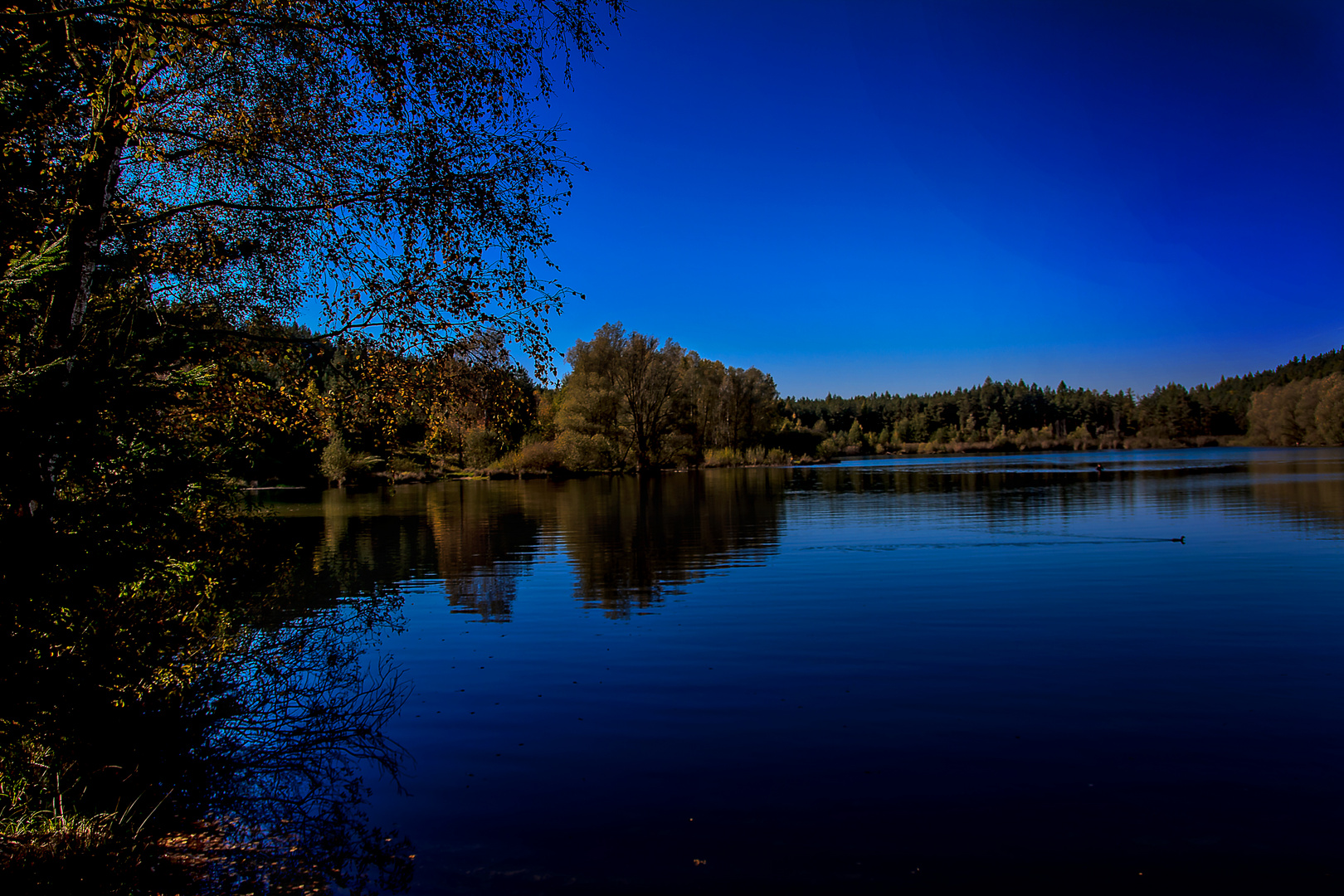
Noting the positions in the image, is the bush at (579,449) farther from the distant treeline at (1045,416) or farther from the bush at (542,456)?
the distant treeline at (1045,416)

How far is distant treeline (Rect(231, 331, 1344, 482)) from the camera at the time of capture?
8.00 metres

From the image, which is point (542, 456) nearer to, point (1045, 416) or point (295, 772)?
point (295, 772)

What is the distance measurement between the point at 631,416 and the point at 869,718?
68865 millimetres

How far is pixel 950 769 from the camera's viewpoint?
673 cm

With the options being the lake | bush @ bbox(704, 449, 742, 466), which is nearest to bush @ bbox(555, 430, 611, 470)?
bush @ bbox(704, 449, 742, 466)

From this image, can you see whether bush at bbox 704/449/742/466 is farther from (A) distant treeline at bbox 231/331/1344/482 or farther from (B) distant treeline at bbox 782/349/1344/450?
(B) distant treeline at bbox 782/349/1344/450

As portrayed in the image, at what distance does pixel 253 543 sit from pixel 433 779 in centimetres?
401

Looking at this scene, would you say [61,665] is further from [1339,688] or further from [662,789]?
[1339,688]

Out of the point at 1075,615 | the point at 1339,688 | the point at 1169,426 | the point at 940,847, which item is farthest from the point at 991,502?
the point at 1169,426

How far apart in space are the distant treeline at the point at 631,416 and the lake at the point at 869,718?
3.41 m

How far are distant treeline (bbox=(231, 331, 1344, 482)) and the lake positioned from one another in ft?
11.2

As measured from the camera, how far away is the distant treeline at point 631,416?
26.2 ft

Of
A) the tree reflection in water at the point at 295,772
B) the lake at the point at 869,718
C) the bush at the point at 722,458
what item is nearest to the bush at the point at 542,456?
the bush at the point at 722,458

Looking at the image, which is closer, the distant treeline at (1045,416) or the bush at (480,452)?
the bush at (480,452)
